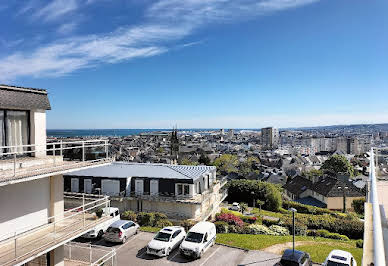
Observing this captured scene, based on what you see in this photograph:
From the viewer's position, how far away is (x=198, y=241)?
18766 mm

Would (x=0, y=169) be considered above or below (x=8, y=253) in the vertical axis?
above

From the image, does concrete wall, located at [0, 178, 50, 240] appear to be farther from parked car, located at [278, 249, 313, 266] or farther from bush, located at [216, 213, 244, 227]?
bush, located at [216, 213, 244, 227]

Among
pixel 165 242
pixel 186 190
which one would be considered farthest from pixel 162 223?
pixel 165 242

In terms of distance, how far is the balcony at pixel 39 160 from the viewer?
865 centimetres

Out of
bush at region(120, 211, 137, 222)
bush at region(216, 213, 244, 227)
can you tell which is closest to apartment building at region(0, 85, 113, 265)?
bush at region(120, 211, 137, 222)

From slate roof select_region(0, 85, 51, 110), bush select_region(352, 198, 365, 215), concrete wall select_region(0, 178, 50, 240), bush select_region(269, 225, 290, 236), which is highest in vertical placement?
slate roof select_region(0, 85, 51, 110)

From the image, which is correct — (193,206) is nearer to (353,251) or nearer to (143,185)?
(143,185)

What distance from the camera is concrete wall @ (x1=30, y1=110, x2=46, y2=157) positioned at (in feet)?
35.0

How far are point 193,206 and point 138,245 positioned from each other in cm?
853

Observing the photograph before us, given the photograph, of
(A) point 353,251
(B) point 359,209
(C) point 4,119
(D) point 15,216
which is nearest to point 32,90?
(C) point 4,119

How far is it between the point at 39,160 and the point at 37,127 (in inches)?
50.0

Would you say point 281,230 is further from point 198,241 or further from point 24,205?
point 24,205

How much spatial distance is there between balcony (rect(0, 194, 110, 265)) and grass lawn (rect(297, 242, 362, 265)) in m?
14.6

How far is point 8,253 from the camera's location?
8398 mm
